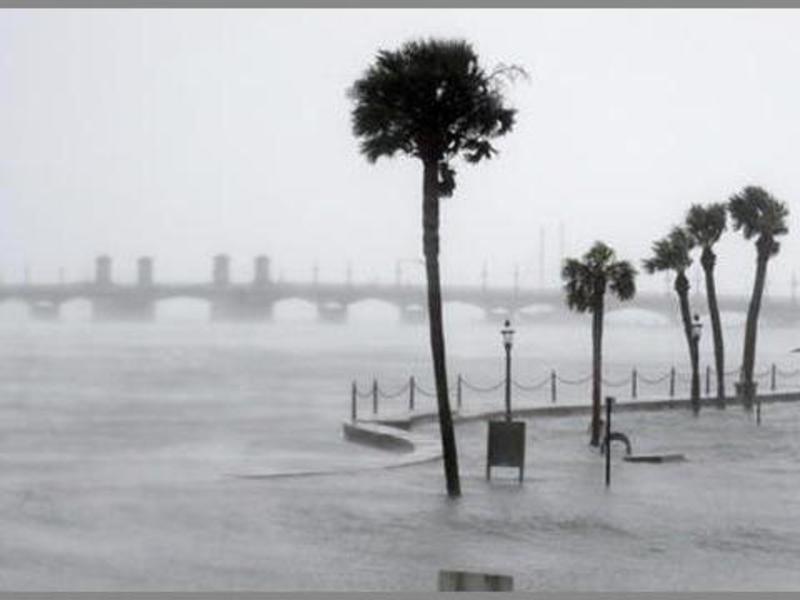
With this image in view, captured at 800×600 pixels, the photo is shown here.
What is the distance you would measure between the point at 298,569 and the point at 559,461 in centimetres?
1201

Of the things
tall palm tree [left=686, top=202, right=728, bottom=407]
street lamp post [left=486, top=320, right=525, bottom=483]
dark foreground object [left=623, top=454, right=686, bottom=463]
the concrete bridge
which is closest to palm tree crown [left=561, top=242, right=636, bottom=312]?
dark foreground object [left=623, top=454, right=686, bottom=463]

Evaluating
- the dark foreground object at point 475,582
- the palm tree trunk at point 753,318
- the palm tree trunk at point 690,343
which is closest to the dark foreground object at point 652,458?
the palm tree trunk at point 690,343

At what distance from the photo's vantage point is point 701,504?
61.9ft

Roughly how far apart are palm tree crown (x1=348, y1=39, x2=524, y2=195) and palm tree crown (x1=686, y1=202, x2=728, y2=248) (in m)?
23.6

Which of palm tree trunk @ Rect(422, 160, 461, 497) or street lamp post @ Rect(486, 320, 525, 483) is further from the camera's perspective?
street lamp post @ Rect(486, 320, 525, 483)

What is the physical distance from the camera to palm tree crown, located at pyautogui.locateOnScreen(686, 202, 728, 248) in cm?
4250

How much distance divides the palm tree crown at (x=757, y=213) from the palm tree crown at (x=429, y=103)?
87.6 ft

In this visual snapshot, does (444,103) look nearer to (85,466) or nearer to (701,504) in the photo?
(701,504)

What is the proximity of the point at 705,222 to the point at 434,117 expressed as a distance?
24.4 meters

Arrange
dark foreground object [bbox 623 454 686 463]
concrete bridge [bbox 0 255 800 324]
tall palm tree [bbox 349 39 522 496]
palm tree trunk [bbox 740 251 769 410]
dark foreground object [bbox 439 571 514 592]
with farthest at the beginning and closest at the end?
concrete bridge [bbox 0 255 800 324] → palm tree trunk [bbox 740 251 769 410] → dark foreground object [bbox 623 454 686 463] → tall palm tree [bbox 349 39 522 496] → dark foreground object [bbox 439 571 514 592]

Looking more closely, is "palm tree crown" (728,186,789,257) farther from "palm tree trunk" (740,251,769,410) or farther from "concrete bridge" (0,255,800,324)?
"concrete bridge" (0,255,800,324)

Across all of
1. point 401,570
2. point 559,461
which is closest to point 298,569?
point 401,570

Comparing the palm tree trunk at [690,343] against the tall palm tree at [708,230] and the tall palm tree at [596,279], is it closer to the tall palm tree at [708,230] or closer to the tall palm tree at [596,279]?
the tall palm tree at [708,230]

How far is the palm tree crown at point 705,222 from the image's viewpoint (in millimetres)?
42500
